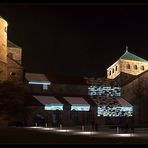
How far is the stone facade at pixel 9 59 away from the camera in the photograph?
67.4 meters

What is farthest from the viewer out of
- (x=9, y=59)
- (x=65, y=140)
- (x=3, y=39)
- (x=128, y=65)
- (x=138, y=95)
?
(x=128, y=65)

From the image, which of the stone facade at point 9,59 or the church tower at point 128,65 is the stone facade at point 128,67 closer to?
the church tower at point 128,65

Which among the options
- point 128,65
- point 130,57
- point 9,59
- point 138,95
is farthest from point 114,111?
point 130,57

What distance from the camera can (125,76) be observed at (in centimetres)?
9369

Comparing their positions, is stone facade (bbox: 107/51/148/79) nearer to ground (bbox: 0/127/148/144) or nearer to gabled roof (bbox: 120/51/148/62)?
gabled roof (bbox: 120/51/148/62)

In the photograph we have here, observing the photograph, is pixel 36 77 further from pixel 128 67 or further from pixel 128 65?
pixel 128 65

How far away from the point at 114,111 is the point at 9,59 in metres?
23.0

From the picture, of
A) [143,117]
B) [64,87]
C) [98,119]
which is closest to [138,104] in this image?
[143,117]

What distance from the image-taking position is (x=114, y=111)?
7881 centimetres

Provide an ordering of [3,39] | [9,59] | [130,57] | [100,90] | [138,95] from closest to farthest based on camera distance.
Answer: [3,39]
[9,59]
[138,95]
[100,90]
[130,57]

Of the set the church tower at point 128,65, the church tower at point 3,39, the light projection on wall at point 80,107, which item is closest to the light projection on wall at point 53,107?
the light projection on wall at point 80,107

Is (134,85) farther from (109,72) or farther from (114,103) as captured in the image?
(109,72)

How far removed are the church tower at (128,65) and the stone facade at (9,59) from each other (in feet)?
89.0

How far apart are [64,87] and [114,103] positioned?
10.9 meters
